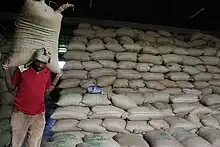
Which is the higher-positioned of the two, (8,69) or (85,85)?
(8,69)

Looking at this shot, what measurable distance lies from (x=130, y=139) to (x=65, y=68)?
1310 millimetres

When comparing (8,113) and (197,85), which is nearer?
(8,113)

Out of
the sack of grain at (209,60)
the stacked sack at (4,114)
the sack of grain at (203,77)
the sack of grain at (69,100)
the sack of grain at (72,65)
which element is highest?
the sack of grain at (209,60)

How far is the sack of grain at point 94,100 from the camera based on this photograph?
124 inches

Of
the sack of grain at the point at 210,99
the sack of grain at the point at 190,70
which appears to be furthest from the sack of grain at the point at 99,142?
the sack of grain at the point at 190,70

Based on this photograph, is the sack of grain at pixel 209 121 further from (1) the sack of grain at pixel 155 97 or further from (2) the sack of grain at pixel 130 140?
(2) the sack of grain at pixel 130 140

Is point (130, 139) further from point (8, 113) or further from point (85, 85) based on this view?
point (8, 113)

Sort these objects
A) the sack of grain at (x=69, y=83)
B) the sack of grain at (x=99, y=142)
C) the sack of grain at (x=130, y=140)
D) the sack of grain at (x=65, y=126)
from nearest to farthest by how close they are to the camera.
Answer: the sack of grain at (x=99, y=142)
the sack of grain at (x=130, y=140)
the sack of grain at (x=65, y=126)
the sack of grain at (x=69, y=83)

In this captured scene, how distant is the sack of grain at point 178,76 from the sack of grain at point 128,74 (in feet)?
1.47

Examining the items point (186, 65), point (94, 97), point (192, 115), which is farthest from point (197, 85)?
point (94, 97)

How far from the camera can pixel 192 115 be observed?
3.36 m

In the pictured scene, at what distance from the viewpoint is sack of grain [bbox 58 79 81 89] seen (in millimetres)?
3396

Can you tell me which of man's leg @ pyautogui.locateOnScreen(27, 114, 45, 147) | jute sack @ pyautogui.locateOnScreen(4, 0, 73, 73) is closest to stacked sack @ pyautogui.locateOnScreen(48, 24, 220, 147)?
man's leg @ pyautogui.locateOnScreen(27, 114, 45, 147)

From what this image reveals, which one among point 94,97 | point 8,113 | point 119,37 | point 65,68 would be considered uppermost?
point 119,37
